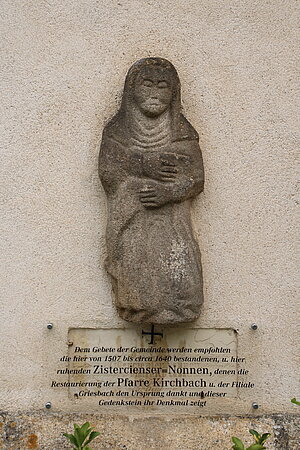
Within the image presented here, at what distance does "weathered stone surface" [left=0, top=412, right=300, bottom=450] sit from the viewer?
3.76 meters

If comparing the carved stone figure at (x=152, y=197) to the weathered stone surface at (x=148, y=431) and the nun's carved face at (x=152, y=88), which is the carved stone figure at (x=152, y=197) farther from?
the weathered stone surface at (x=148, y=431)

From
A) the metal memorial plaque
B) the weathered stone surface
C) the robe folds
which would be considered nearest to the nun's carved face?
the robe folds

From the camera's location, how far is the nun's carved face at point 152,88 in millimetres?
3781

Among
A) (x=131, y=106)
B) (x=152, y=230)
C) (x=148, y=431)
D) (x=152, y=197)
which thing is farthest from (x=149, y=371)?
(x=131, y=106)

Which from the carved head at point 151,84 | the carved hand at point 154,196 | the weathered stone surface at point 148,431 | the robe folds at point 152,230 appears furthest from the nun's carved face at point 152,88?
the weathered stone surface at point 148,431

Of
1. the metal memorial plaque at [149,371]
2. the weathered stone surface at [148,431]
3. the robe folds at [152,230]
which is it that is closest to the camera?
the robe folds at [152,230]

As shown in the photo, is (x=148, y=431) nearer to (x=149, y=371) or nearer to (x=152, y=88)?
(x=149, y=371)

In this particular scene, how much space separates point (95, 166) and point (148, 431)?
166 centimetres

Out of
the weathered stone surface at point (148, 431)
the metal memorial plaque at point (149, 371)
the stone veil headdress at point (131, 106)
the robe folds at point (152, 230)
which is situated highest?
the stone veil headdress at point (131, 106)

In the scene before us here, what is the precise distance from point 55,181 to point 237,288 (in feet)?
4.35

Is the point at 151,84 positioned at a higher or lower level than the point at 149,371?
higher

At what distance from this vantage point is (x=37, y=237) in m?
3.97

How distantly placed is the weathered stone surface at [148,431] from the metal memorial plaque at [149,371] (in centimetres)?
9

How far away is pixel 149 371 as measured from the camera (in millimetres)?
3906
